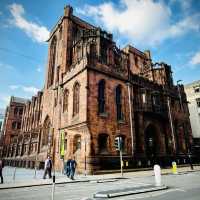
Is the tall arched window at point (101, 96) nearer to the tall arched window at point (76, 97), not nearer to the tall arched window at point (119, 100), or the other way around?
the tall arched window at point (119, 100)

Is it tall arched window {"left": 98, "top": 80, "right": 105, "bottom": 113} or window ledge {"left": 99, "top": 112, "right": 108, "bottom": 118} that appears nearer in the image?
window ledge {"left": 99, "top": 112, "right": 108, "bottom": 118}

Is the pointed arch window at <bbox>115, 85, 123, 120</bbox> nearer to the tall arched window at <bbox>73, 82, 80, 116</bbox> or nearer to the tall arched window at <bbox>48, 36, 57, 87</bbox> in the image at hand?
the tall arched window at <bbox>73, 82, 80, 116</bbox>

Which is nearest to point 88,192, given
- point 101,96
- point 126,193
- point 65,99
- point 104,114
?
point 126,193

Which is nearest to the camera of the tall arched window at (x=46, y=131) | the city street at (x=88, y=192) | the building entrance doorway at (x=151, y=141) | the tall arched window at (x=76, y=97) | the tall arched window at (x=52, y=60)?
the city street at (x=88, y=192)

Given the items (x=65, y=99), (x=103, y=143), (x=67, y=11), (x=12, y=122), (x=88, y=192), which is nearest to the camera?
(x=88, y=192)

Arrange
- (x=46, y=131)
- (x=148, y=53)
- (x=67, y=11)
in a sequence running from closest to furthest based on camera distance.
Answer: (x=46, y=131)
(x=67, y=11)
(x=148, y=53)

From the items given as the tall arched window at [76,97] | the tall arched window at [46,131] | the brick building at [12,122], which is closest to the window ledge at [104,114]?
the tall arched window at [76,97]

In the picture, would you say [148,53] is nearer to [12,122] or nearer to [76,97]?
[76,97]

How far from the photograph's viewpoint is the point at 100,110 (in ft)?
71.3

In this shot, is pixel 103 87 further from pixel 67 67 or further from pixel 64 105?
pixel 67 67

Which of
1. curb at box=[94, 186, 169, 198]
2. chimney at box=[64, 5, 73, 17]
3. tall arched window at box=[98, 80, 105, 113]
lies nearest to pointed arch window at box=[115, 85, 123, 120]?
tall arched window at box=[98, 80, 105, 113]

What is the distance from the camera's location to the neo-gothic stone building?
20328 mm

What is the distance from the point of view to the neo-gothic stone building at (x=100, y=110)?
20.3m

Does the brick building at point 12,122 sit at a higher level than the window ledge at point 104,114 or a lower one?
higher
